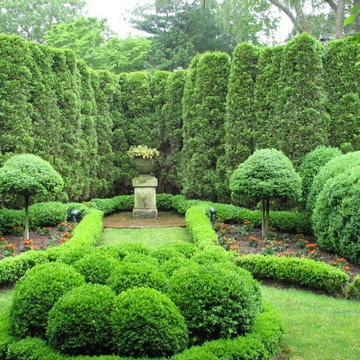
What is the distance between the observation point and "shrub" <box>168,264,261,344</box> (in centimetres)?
338

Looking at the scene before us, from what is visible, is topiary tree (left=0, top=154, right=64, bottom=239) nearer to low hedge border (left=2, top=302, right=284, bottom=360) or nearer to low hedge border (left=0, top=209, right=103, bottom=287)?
low hedge border (left=0, top=209, right=103, bottom=287)

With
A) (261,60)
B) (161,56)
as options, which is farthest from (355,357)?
(161,56)

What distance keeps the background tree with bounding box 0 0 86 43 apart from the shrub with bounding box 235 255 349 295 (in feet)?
85.3

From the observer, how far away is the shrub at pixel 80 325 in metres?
3.19

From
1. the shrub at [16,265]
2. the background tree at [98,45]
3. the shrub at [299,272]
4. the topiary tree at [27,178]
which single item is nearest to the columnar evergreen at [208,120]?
the topiary tree at [27,178]

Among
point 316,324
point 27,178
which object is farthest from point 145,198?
point 316,324

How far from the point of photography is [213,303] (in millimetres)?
3412

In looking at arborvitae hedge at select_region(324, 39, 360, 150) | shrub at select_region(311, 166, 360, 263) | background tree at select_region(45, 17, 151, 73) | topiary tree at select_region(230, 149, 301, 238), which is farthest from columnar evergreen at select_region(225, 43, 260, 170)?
background tree at select_region(45, 17, 151, 73)

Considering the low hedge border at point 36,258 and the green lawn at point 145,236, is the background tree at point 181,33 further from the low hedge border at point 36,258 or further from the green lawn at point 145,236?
the low hedge border at point 36,258

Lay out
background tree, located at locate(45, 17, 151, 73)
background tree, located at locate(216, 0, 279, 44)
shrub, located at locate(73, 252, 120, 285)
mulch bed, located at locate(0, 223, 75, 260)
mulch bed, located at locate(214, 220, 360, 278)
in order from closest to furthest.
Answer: shrub, located at locate(73, 252, 120, 285) < mulch bed, located at locate(214, 220, 360, 278) < mulch bed, located at locate(0, 223, 75, 260) < background tree, located at locate(216, 0, 279, 44) < background tree, located at locate(45, 17, 151, 73)

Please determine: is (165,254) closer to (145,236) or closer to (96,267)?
(96,267)

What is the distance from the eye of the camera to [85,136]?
12242 mm

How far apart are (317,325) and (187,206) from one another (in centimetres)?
758

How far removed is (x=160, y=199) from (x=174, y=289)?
9547 millimetres
